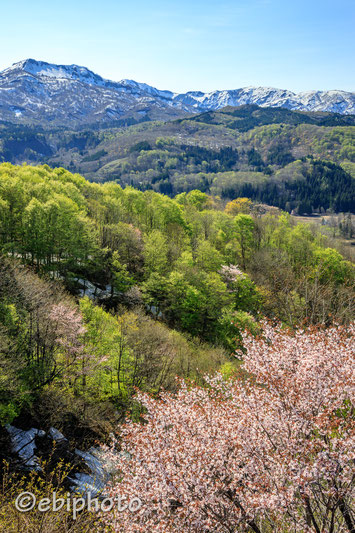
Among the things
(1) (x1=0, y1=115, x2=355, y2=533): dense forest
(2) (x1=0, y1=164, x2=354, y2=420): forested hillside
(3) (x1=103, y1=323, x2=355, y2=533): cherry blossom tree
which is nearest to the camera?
(3) (x1=103, y1=323, x2=355, y2=533): cherry blossom tree

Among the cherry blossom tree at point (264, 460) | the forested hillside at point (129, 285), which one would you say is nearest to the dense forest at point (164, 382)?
the cherry blossom tree at point (264, 460)

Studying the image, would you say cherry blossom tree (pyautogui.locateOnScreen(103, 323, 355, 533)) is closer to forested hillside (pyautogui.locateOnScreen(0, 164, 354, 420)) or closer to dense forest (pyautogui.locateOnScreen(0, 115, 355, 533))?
dense forest (pyautogui.locateOnScreen(0, 115, 355, 533))

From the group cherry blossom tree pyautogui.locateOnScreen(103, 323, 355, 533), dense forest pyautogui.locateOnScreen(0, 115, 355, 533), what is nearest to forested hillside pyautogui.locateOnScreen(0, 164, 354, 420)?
dense forest pyautogui.locateOnScreen(0, 115, 355, 533)

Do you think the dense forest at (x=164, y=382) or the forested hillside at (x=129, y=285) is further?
the forested hillside at (x=129, y=285)

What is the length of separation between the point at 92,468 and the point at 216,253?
135ft

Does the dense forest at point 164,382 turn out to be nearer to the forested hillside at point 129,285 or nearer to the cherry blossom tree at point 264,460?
the cherry blossom tree at point 264,460

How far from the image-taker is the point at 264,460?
1089 centimetres

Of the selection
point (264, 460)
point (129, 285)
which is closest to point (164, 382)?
point (264, 460)

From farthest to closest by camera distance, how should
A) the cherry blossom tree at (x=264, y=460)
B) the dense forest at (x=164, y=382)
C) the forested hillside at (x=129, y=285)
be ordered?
the forested hillside at (x=129, y=285), the dense forest at (x=164, y=382), the cherry blossom tree at (x=264, y=460)

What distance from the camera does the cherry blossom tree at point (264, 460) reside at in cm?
925

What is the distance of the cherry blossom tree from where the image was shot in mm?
9250

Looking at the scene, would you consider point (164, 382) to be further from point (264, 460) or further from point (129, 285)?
point (129, 285)

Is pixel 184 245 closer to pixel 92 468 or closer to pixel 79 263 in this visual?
pixel 79 263

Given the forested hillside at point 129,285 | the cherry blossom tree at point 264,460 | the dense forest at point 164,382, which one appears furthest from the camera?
the forested hillside at point 129,285
